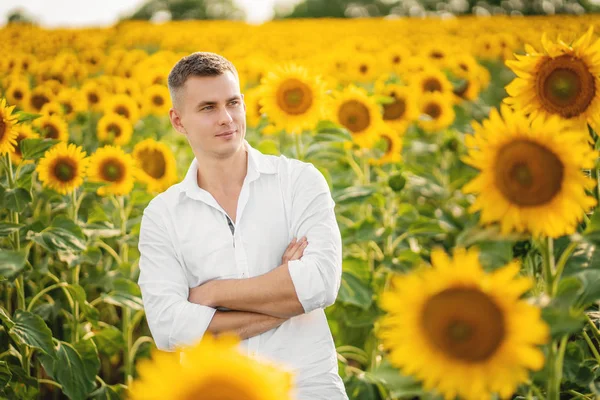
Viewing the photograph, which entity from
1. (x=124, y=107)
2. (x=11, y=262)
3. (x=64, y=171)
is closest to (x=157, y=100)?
(x=124, y=107)

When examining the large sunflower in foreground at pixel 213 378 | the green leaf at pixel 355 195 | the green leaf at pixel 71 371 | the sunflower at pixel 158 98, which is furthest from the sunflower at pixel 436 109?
the large sunflower in foreground at pixel 213 378

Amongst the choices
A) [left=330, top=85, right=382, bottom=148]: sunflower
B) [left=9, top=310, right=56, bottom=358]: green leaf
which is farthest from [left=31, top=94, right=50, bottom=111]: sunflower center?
[left=9, top=310, right=56, bottom=358]: green leaf

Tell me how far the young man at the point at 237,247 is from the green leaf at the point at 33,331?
0.58 m

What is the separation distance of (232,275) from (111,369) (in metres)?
1.87

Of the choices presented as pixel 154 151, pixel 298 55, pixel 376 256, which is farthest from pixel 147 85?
pixel 298 55

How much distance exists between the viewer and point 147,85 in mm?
5297

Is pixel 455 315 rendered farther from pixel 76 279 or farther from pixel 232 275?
pixel 76 279

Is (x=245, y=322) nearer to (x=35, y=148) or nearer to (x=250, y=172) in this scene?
(x=250, y=172)

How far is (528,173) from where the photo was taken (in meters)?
1.33

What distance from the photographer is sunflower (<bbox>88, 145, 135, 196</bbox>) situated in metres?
3.31

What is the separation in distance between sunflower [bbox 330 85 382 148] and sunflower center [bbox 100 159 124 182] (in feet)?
4.02

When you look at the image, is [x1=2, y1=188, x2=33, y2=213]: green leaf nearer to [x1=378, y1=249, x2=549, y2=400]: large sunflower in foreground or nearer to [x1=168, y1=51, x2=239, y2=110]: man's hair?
[x1=168, y1=51, x2=239, y2=110]: man's hair

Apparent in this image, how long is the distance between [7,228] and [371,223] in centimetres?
165

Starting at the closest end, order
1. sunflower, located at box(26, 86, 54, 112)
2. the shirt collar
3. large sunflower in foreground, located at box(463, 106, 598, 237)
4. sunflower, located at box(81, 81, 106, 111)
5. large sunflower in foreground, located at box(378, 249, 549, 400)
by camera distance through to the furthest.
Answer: large sunflower in foreground, located at box(378, 249, 549, 400) → large sunflower in foreground, located at box(463, 106, 598, 237) → the shirt collar → sunflower, located at box(26, 86, 54, 112) → sunflower, located at box(81, 81, 106, 111)
